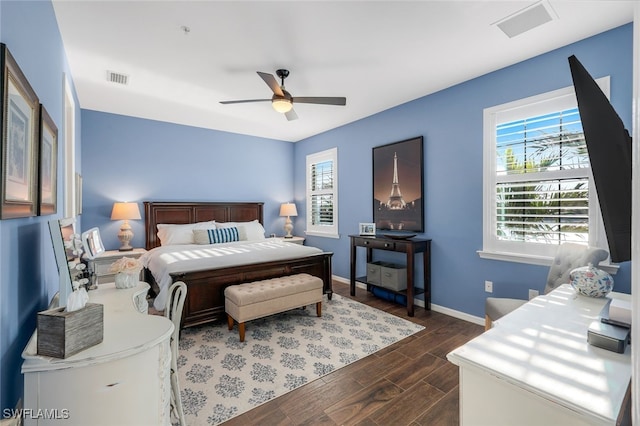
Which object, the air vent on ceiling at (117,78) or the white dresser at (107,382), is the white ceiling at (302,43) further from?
the white dresser at (107,382)

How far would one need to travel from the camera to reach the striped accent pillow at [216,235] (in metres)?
4.40

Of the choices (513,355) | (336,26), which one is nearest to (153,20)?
(336,26)

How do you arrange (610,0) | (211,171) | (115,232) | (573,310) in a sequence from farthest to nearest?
(211,171)
(115,232)
(610,0)
(573,310)

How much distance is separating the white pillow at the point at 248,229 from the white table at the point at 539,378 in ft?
13.6

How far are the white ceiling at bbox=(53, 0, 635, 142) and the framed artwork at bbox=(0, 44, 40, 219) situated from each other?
125cm

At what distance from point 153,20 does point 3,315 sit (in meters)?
2.16

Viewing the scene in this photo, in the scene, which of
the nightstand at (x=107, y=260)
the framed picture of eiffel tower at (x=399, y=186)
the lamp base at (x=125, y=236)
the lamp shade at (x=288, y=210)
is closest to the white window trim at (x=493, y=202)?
the framed picture of eiffel tower at (x=399, y=186)

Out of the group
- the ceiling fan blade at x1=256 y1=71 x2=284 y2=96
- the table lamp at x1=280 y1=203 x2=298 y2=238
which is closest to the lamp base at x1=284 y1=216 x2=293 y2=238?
the table lamp at x1=280 y1=203 x2=298 y2=238

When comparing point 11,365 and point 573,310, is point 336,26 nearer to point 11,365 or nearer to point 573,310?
point 573,310

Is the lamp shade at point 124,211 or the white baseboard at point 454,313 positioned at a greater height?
the lamp shade at point 124,211

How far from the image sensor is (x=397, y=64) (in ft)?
9.38

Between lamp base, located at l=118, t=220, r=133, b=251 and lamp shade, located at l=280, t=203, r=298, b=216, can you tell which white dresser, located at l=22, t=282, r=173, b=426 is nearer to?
lamp base, located at l=118, t=220, r=133, b=251

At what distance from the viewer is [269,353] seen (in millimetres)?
2539

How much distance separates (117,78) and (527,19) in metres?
3.84
